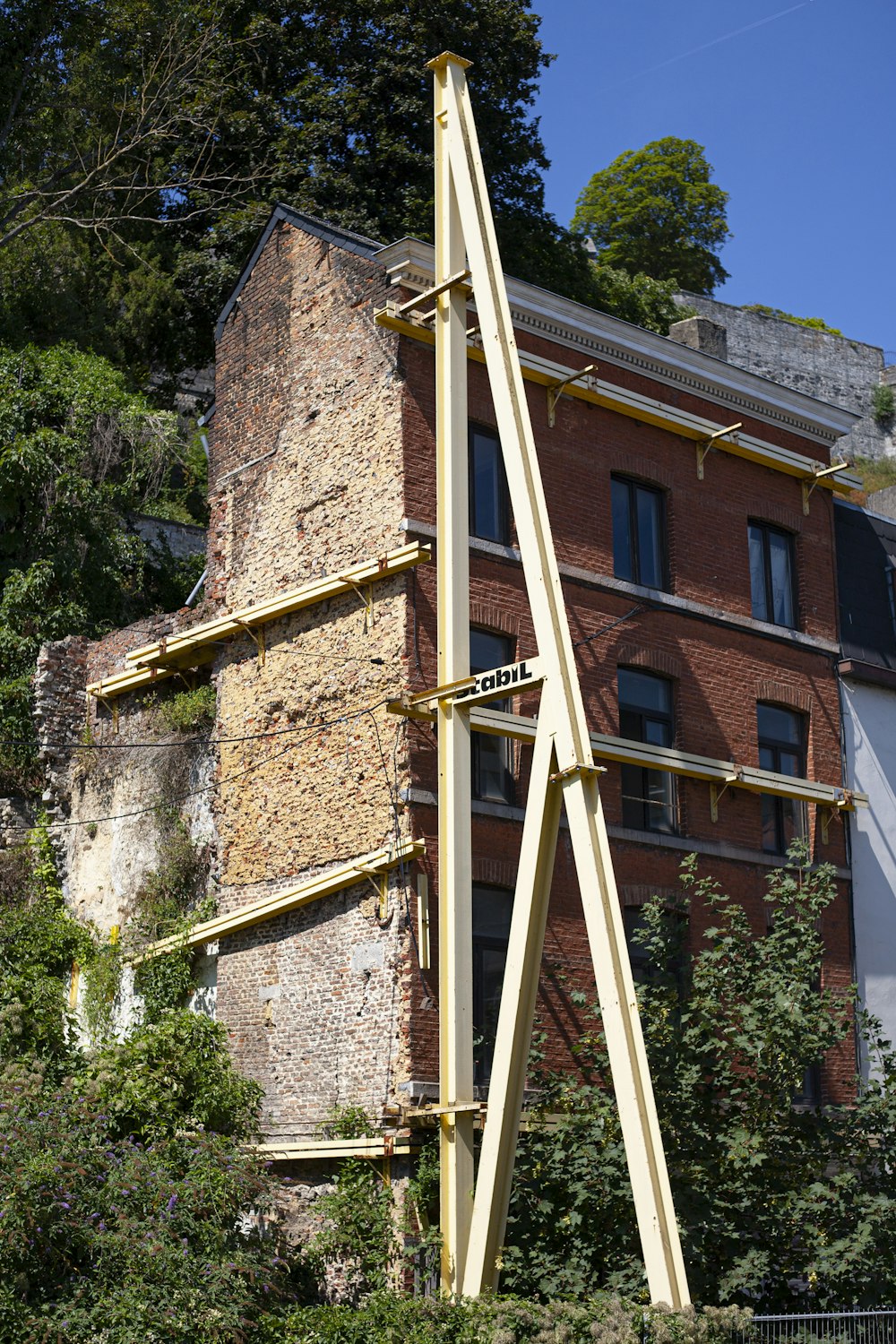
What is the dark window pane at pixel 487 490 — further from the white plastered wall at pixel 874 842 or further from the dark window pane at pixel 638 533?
the white plastered wall at pixel 874 842

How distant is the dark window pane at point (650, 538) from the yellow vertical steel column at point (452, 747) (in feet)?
18.9

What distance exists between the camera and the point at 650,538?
2173cm

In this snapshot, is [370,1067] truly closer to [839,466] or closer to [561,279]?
[839,466]

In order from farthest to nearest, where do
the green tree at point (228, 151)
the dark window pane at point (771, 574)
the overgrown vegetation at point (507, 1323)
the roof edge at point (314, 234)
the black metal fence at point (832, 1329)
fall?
the green tree at point (228, 151) → the dark window pane at point (771, 574) → the roof edge at point (314, 234) → the black metal fence at point (832, 1329) → the overgrown vegetation at point (507, 1323)

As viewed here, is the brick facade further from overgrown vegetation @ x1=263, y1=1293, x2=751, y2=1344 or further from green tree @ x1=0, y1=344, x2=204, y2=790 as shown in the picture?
overgrown vegetation @ x1=263, y1=1293, x2=751, y2=1344

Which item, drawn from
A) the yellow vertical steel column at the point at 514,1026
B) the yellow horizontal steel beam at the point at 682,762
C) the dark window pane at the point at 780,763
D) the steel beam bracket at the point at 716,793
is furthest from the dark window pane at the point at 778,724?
the yellow vertical steel column at the point at 514,1026

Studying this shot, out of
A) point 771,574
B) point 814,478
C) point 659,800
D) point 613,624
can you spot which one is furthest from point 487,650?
point 814,478

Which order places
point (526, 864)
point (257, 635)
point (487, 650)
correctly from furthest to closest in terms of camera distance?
point (257, 635), point (487, 650), point (526, 864)

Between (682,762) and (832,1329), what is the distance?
7891 mm

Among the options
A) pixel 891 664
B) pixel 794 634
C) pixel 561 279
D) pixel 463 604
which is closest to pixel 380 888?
pixel 463 604

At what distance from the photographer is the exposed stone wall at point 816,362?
61531mm

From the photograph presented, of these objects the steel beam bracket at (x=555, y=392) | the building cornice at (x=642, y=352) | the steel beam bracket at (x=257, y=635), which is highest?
the building cornice at (x=642, y=352)

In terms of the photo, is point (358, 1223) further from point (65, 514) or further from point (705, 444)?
point (65, 514)

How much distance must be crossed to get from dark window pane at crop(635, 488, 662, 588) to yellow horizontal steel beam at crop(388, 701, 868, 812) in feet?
7.64
